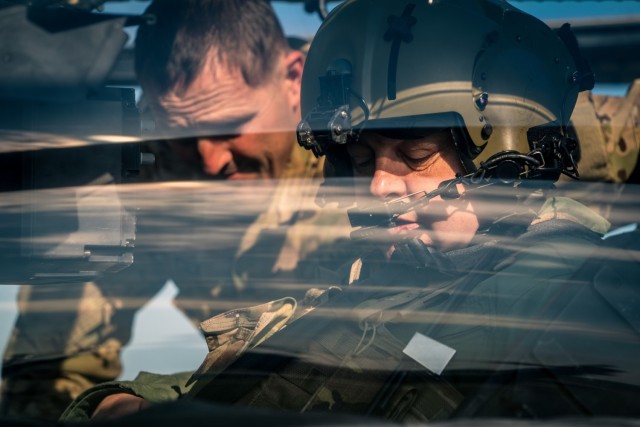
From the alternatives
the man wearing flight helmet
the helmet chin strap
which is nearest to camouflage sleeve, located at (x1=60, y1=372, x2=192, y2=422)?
the man wearing flight helmet

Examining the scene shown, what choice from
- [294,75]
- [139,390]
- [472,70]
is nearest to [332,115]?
[472,70]

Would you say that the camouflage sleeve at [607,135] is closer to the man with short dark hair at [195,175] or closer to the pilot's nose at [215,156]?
the man with short dark hair at [195,175]

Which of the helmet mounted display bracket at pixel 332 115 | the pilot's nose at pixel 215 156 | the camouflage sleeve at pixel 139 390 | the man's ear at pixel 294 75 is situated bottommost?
the camouflage sleeve at pixel 139 390

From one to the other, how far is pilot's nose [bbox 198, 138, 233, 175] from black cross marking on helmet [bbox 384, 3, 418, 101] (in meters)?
0.49

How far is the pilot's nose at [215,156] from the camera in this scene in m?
1.81

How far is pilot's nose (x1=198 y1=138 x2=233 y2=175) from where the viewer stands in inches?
71.2

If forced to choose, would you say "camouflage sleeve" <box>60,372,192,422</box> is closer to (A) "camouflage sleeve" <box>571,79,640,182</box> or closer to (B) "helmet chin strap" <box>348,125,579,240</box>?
(B) "helmet chin strap" <box>348,125,579,240</box>

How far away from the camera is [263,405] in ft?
3.82

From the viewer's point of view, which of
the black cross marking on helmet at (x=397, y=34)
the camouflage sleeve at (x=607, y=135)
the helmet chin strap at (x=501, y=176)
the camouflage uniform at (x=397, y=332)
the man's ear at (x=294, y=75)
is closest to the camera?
the camouflage uniform at (x=397, y=332)

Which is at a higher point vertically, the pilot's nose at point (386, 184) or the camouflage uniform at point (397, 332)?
the pilot's nose at point (386, 184)

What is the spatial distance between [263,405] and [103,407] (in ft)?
1.13

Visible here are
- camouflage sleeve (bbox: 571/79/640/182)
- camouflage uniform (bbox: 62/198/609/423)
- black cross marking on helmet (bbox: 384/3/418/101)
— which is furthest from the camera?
camouflage sleeve (bbox: 571/79/640/182)

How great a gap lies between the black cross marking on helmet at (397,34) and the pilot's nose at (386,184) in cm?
15

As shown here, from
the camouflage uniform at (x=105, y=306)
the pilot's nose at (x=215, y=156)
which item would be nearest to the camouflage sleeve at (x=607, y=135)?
the camouflage uniform at (x=105, y=306)
